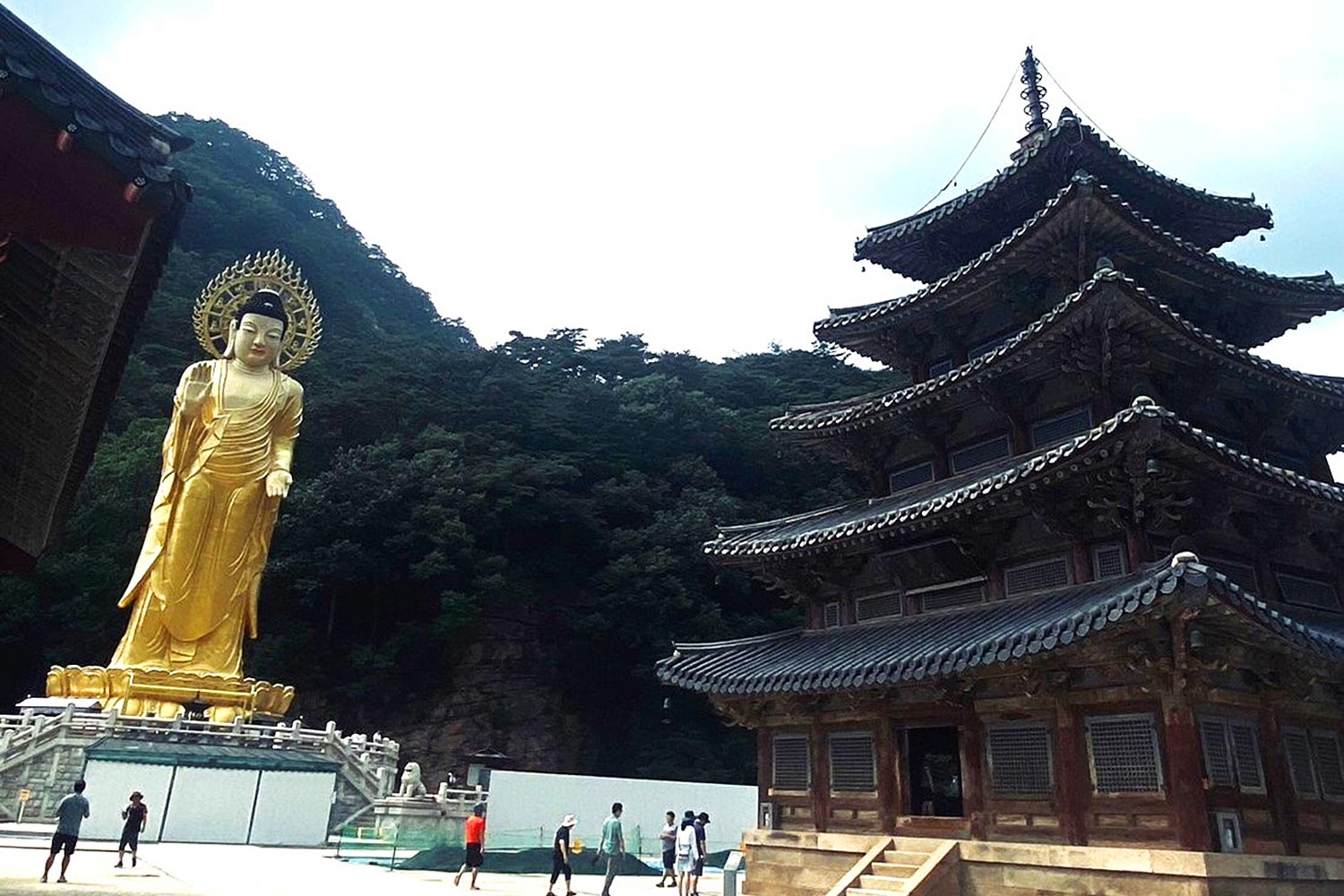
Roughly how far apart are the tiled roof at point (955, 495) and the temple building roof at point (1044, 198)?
4.90 metres

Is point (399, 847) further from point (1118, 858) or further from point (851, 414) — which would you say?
point (1118, 858)

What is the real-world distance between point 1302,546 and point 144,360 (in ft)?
157

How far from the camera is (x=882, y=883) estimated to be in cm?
1100

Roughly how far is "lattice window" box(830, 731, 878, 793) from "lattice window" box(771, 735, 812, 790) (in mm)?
507

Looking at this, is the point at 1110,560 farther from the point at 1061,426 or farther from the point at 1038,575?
the point at 1061,426

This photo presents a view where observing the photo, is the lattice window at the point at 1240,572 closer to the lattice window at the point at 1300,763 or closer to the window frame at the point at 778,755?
the lattice window at the point at 1300,763

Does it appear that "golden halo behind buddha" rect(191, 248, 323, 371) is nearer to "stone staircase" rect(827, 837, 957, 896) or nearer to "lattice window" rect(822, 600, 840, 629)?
"lattice window" rect(822, 600, 840, 629)

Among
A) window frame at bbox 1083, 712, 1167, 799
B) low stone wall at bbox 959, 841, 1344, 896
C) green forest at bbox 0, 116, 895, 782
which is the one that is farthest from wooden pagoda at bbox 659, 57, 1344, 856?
green forest at bbox 0, 116, 895, 782

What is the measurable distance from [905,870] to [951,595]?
386 cm

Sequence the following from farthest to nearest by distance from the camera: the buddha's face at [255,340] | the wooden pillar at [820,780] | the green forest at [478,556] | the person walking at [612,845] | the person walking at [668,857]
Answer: the green forest at [478,556], the buddha's face at [255,340], the person walking at [668,857], the person walking at [612,845], the wooden pillar at [820,780]

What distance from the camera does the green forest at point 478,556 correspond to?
115 ft

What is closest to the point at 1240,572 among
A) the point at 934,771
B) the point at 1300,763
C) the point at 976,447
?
the point at 1300,763

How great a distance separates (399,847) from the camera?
63.5ft

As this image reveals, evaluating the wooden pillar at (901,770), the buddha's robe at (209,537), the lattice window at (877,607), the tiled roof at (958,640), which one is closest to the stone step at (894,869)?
the wooden pillar at (901,770)
